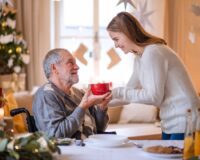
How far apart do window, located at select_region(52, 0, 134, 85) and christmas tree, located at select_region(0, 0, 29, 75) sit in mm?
760

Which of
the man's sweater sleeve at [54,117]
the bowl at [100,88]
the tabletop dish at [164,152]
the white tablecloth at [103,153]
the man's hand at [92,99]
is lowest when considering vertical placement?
the white tablecloth at [103,153]

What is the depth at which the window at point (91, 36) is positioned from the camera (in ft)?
19.1

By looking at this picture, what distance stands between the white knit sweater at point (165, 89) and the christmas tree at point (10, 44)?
2.41 metres

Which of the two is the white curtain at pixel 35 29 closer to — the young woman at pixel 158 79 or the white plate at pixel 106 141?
the young woman at pixel 158 79

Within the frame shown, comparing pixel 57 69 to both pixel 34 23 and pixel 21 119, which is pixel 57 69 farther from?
pixel 34 23

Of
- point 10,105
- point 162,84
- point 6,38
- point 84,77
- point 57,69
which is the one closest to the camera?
point 162,84

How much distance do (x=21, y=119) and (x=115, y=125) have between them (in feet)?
4.01

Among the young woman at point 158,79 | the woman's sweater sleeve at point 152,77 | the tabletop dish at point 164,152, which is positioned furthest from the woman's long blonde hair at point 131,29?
the tabletop dish at point 164,152

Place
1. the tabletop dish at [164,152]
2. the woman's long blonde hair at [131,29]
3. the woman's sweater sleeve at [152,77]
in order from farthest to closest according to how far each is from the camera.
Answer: the woman's long blonde hair at [131,29], the woman's sweater sleeve at [152,77], the tabletop dish at [164,152]

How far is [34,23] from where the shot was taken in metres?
5.36

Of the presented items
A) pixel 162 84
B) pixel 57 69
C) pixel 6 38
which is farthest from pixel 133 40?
pixel 6 38

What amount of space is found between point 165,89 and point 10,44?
8.66 ft

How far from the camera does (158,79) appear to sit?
8.76 ft

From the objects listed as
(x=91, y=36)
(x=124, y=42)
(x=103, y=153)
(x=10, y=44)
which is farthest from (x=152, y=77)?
(x=91, y=36)
